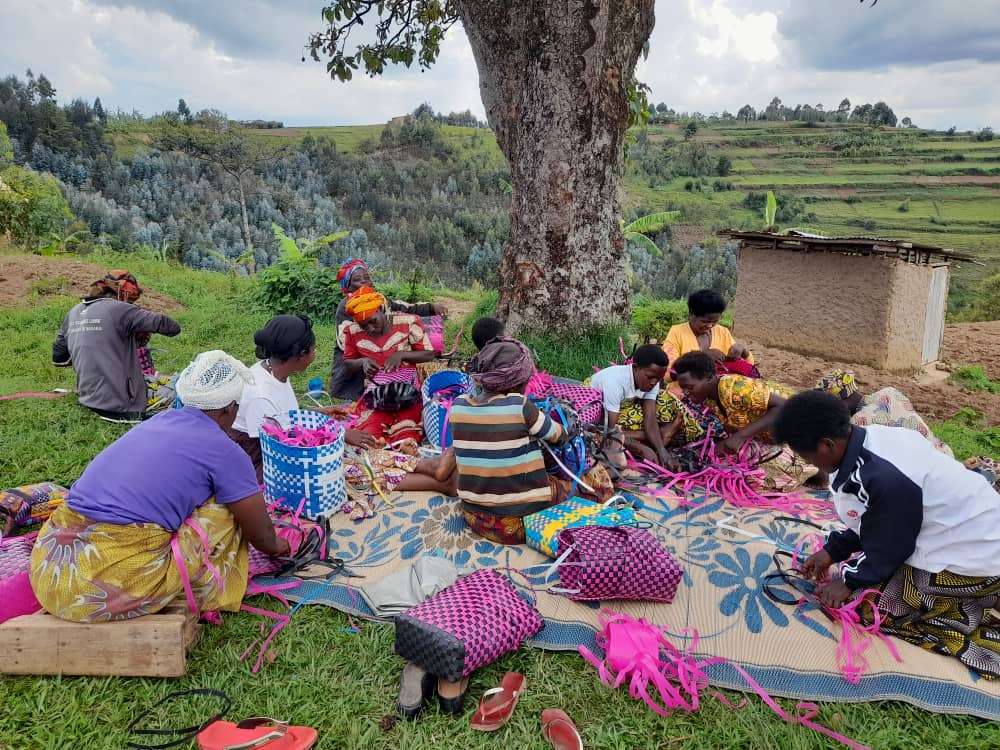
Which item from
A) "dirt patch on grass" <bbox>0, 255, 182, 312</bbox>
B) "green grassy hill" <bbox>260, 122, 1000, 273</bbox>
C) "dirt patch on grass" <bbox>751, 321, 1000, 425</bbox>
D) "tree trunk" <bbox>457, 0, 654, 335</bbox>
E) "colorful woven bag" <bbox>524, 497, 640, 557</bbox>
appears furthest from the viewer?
"green grassy hill" <bbox>260, 122, 1000, 273</bbox>

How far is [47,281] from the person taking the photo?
34.4 feet

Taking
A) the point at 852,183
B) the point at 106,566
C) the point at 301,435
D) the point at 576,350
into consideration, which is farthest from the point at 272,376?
the point at 852,183

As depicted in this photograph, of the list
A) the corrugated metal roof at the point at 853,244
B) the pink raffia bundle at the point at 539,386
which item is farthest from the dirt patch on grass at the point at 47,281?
the corrugated metal roof at the point at 853,244

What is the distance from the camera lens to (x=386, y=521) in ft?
13.6

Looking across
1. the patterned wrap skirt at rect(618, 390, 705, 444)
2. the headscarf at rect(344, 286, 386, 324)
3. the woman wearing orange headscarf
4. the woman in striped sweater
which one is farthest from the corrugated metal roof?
the woman in striped sweater

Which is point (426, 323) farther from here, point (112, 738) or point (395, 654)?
point (112, 738)

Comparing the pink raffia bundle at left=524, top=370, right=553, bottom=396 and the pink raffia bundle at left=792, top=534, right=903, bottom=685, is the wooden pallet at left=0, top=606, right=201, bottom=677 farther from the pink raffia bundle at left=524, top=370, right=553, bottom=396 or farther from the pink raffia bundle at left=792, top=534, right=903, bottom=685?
the pink raffia bundle at left=524, top=370, right=553, bottom=396

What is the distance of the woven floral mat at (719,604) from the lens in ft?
9.04

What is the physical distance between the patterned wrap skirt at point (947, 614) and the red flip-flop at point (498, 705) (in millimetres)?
1707

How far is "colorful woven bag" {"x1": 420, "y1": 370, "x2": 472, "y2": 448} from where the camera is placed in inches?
198

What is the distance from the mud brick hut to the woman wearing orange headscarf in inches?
231

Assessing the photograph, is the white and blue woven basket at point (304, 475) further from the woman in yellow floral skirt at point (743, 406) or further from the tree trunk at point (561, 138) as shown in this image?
the tree trunk at point (561, 138)

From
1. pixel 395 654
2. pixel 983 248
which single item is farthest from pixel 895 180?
pixel 395 654

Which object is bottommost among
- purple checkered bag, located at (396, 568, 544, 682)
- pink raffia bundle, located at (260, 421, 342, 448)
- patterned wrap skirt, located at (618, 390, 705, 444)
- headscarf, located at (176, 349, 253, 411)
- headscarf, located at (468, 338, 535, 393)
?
purple checkered bag, located at (396, 568, 544, 682)
